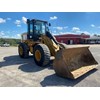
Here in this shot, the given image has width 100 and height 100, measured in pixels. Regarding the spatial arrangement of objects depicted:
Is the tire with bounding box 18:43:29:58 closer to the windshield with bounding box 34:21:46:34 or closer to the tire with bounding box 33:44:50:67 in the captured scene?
the windshield with bounding box 34:21:46:34

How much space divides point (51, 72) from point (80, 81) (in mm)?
1379

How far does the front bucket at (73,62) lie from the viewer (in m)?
5.02

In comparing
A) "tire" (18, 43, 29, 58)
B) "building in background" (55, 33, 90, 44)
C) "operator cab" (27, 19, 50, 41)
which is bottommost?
"building in background" (55, 33, 90, 44)

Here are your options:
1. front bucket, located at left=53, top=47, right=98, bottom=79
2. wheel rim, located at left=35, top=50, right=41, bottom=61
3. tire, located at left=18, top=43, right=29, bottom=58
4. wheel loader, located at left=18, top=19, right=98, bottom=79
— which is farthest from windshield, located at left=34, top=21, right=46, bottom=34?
front bucket, located at left=53, top=47, right=98, bottom=79

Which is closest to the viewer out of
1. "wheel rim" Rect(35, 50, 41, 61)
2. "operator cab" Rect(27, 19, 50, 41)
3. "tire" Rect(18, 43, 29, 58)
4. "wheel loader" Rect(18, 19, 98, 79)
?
"wheel loader" Rect(18, 19, 98, 79)

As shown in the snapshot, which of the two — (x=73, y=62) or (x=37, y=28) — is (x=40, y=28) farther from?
(x=73, y=62)

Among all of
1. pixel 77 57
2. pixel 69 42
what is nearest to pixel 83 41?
pixel 69 42

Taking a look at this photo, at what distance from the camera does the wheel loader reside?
5129 millimetres

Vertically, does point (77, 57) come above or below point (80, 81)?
above

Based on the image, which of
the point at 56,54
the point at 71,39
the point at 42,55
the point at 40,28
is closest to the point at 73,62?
the point at 56,54

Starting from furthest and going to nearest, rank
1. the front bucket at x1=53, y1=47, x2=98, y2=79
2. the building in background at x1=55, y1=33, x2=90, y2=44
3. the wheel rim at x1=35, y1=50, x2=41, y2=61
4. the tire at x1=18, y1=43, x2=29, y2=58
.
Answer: the building in background at x1=55, y1=33, x2=90, y2=44 < the tire at x1=18, y1=43, x2=29, y2=58 < the wheel rim at x1=35, y1=50, x2=41, y2=61 < the front bucket at x1=53, y1=47, x2=98, y2=79

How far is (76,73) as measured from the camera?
5.08 metres
